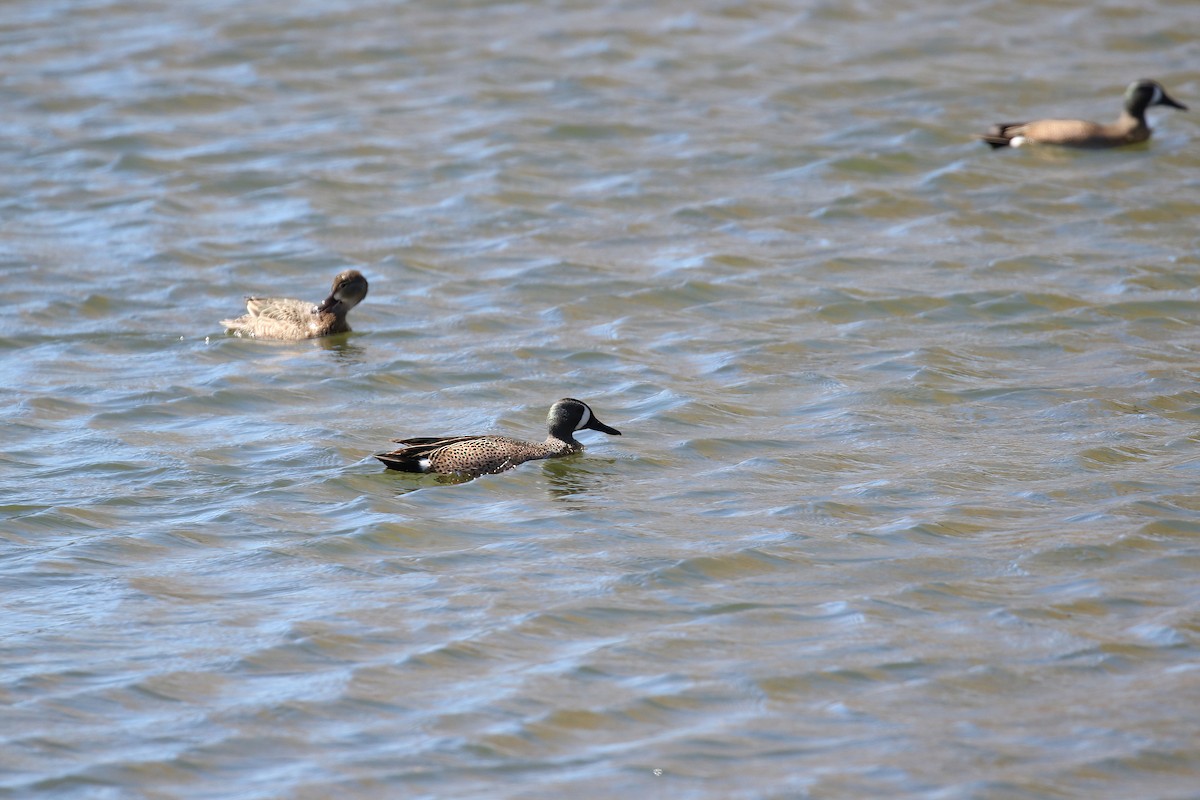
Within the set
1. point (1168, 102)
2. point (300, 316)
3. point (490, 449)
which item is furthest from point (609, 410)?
point (1168, 102)

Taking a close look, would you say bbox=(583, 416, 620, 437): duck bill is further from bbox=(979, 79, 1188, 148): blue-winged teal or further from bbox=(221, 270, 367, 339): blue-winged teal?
bbox=(979, 79, 1188, 148): blue-winged teal

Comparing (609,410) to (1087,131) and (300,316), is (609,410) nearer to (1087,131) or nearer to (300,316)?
(300,316)

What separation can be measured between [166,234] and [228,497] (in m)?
5.80

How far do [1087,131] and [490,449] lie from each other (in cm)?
858

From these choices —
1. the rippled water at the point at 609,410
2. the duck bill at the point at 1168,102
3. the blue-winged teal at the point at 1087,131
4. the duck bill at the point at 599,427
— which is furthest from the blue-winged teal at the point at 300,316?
the duck bill at the point at 1168,102

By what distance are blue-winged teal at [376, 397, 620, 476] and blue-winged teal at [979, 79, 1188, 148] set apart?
7.42 metres

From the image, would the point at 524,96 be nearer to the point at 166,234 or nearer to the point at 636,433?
the point at 166,234

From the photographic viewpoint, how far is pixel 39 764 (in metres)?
6.61

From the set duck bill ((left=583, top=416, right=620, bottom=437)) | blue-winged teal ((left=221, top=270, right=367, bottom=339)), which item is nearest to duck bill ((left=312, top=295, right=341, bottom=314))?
blue-winged teal ((left=221, top=270, right=367, bottom=339))

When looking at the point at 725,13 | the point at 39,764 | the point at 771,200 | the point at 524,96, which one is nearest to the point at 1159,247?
the point at 771,200

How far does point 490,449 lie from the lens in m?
9.54

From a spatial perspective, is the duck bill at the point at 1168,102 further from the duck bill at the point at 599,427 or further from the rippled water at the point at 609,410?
the duck bill at the point at 599,427

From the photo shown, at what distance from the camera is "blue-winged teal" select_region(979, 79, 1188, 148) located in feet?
52.5

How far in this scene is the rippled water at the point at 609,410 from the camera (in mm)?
6836
